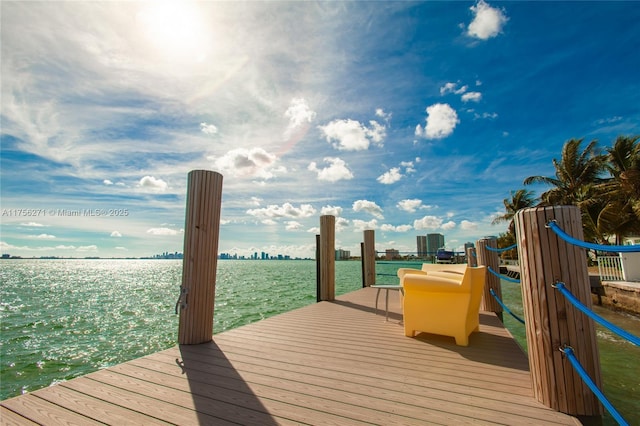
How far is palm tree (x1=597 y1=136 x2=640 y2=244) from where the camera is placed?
12.6 meters

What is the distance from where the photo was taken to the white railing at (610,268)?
9664mm

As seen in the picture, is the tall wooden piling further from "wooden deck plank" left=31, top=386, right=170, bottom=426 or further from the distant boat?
the distant boat

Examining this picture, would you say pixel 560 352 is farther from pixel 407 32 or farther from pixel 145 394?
pixel 407 32

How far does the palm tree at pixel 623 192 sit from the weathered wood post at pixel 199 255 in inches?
617

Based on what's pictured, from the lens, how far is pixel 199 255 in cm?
309

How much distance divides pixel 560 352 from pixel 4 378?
22.4 ft

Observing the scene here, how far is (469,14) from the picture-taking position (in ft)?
17.9

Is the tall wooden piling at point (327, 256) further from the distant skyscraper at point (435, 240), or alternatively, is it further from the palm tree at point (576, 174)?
the palm tree at point (576, 174)

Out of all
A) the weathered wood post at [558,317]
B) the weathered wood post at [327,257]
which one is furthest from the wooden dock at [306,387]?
the weathered wood post at [327,257]

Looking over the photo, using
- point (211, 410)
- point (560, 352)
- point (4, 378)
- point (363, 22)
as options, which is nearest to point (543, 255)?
point (560, 352)

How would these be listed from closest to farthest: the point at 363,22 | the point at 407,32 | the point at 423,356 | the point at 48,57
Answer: the point at 423,356
the point at 48,57
the point at 363,22
the point at 407,32

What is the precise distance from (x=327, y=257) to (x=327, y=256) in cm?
2

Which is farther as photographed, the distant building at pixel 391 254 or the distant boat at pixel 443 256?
the distant boat at pixel 443 256

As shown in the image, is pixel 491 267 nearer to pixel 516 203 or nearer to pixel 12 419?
pixel 12 419
